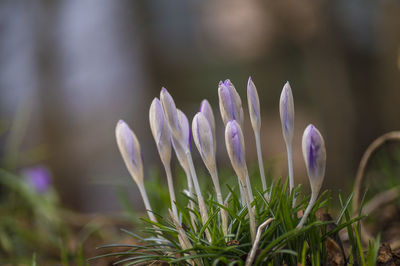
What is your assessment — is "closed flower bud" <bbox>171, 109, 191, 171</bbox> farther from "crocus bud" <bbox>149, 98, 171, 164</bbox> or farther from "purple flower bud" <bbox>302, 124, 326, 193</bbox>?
"purple flower bud" <bbox>302, 124, 326, 193</bbox>

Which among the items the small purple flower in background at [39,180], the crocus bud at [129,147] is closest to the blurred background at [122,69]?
the small purple flower in background at [39,180]

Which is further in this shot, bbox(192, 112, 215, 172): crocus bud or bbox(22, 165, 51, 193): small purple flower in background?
bbox(22, 165, 51, 193): small purple flower in background

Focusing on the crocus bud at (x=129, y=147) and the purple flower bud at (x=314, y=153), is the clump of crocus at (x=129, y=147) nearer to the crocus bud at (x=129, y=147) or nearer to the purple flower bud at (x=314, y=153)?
the crocus bud at (x=129, y=147)

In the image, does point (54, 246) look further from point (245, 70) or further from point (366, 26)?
point (366, 26)

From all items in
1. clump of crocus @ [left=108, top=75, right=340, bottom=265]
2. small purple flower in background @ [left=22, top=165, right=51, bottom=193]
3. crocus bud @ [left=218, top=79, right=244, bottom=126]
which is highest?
crocus bud @ [left=218, top=79, right=244, bottom=126]

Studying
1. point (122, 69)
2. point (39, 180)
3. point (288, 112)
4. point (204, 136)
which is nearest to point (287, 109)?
point (288, 112)

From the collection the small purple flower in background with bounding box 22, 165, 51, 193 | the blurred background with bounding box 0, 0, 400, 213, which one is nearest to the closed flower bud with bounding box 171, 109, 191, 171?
the small purple flower in background with bounding box 22, 165, 51, 193

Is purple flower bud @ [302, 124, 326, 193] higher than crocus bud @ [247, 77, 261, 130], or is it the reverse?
crocus bud @ [247, 77, 261, 130]
